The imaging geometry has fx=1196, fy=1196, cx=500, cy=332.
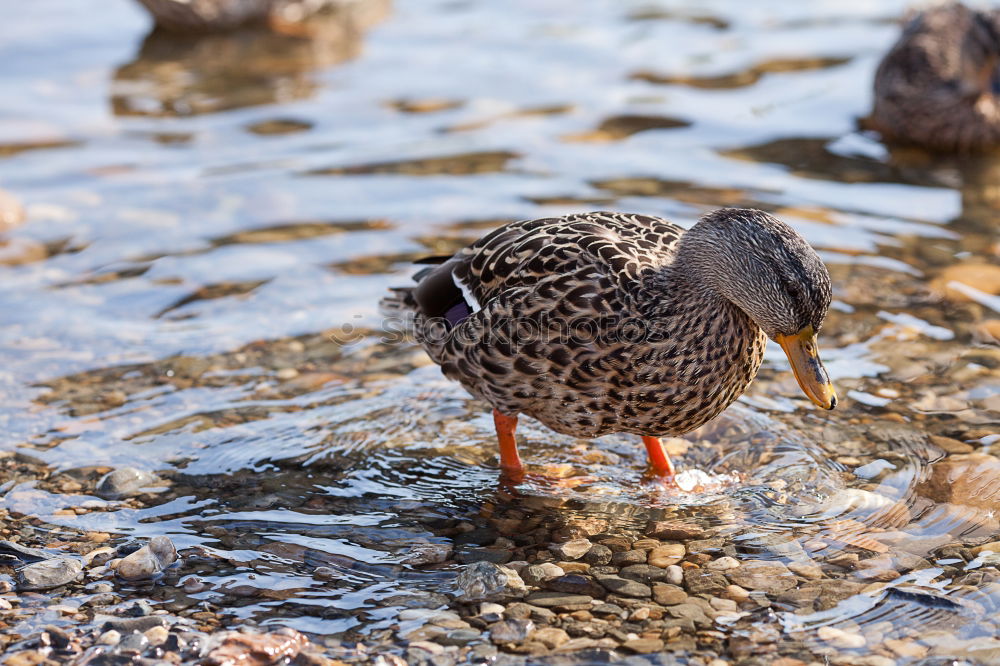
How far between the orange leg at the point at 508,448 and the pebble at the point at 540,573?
2.34ft

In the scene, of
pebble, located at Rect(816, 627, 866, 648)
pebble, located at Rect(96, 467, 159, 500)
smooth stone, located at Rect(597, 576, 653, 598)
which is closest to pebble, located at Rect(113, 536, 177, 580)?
pebble, located at Rect(96, 467, 159, 500)

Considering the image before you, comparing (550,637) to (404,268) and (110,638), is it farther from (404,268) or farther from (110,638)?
(404,268)

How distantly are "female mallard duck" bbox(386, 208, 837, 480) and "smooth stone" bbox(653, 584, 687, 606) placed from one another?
0.69m

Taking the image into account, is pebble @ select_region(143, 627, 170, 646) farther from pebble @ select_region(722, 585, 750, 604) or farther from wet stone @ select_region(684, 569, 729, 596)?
pebble @ select_region(722, 585, 750, 604)

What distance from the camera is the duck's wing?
503cm

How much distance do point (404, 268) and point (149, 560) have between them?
3.25m

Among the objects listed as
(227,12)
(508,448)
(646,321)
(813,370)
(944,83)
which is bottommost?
(508,448)

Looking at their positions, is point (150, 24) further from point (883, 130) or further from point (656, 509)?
point (656, 509)

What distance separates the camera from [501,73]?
11.0 meters

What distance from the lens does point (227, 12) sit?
12.4 meters

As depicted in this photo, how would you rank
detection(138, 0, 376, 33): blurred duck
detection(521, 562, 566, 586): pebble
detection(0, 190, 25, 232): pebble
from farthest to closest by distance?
1. detection(138, 0, 376, 33): blurred duck
2. detection(0, 190, 25, 232): pebble
3. detection(521, 562, 566, 586): pebble

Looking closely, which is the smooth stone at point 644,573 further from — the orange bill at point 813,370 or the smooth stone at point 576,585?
the orange bill at point 813,370

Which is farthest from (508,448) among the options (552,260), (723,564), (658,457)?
(723,564)

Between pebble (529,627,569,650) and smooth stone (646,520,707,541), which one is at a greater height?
smooth stone (646,520,707,541)
